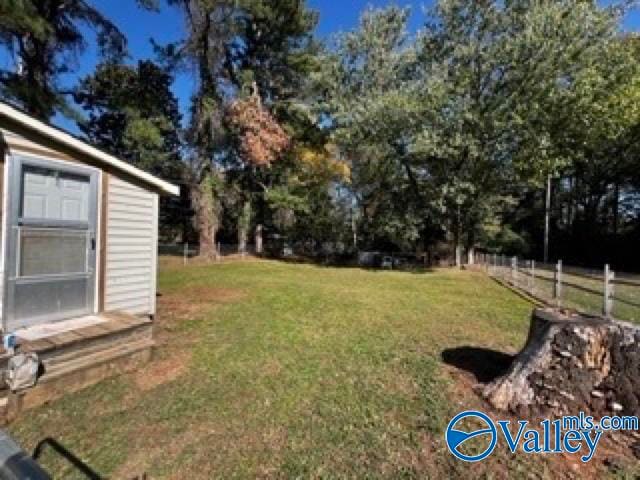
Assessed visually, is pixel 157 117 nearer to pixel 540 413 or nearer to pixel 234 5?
pixel 234 5

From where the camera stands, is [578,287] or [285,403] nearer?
[285,403]

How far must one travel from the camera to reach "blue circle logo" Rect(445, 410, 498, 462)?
9.61 ft

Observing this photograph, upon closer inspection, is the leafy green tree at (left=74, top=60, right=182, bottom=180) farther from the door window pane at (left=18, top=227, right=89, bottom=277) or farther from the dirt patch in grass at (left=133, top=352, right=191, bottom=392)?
the dirt patch in grass at (left=133, top=352, right=191, bottom=392)

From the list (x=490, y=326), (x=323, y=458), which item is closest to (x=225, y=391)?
(x=323, y=458)

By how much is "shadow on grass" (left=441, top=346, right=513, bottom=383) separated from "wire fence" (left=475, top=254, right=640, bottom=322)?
5.56 feet

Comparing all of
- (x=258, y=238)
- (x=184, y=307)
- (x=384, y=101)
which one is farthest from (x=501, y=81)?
(x=258, y=238)

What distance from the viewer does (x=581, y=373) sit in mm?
3381

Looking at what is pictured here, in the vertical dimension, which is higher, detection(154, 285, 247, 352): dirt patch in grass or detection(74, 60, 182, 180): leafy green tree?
detection(74, 60, 182, 180): leafy green tree

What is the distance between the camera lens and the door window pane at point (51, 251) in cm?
455

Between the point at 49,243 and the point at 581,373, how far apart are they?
19.0 ft

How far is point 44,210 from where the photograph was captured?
4711 millimetres

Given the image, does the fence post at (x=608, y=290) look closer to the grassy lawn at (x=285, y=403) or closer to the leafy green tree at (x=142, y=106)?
the grassy lawn at (x=285, y=403)

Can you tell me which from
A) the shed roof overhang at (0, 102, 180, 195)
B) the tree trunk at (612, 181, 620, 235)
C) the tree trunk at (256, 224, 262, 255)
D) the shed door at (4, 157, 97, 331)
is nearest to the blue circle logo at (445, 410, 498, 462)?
the shed door at (4, 157, 97, 331)

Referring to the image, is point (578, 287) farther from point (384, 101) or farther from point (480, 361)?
point (384, 101)
